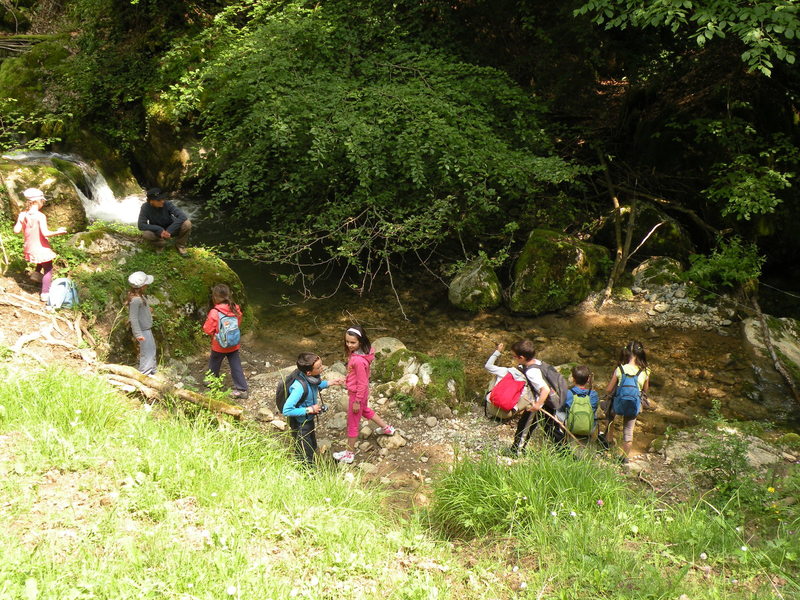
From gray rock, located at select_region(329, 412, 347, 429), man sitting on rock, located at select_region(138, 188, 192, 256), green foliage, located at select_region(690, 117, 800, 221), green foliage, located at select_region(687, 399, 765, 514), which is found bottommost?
gray rock, located at select_region(329, 412, 347, 429)

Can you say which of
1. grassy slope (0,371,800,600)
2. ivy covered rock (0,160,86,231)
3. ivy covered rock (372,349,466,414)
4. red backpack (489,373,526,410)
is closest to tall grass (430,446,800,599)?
grassy slope (0,371,800,600)

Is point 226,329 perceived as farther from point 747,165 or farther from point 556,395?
point 747,165

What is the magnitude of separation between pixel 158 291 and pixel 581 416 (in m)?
5.94

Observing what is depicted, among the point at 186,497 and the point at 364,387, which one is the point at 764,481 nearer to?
the point at 364,387

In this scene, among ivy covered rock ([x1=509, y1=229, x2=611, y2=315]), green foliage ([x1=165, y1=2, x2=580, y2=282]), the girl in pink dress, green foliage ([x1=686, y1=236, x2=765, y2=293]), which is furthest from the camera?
ivy covered rock ([x1=509, y1=229, x2=611, y2=315])

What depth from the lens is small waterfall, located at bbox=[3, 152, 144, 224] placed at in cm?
1192

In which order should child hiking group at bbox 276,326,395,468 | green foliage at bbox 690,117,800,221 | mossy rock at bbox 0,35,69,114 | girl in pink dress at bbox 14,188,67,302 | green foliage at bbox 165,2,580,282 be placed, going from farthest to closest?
mossy rock at bbox 0,35,69,114 → green foliage at bbox 165,2,580,282 → green foliage at bbox 690,117,800,221 → girl in pink dress at bbox 14,188,67,302 → child hiking group at bbox 276,326,395,468

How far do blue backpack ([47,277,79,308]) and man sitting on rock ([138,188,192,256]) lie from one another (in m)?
1.35

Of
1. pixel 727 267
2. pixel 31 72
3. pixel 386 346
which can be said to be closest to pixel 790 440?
pixel 727 267

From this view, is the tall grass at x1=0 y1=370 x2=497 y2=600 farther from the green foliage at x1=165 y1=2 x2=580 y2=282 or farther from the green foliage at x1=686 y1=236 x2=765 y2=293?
the green foliage at x1=686 y1=236 x2=765 y2=293

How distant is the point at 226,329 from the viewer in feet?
21.2

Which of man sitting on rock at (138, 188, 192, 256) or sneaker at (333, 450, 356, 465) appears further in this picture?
man sitting on rock at (138, 188, 192, 256)

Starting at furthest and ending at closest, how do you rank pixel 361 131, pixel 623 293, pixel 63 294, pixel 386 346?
pixel 623 293 → pixel 361 131 → pixel 386 346 → pixel 63 294

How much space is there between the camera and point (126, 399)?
5156 mm
